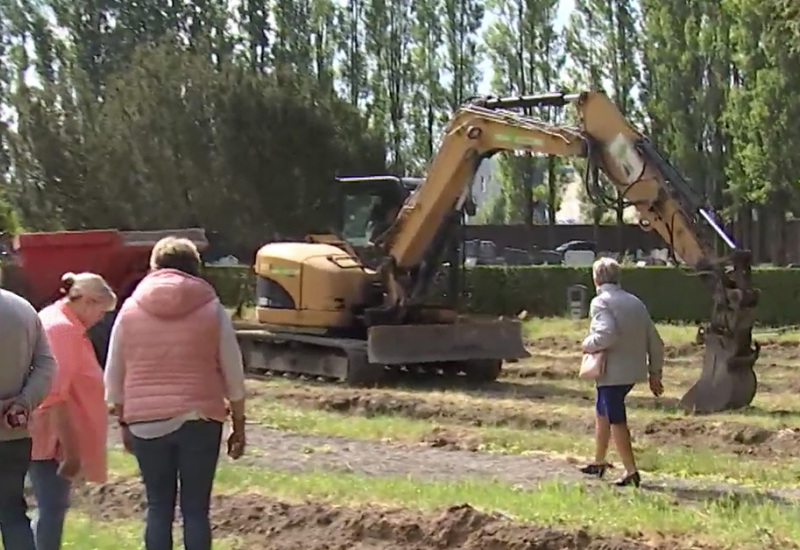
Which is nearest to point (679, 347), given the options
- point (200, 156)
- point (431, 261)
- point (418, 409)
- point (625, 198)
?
point (431, 261)

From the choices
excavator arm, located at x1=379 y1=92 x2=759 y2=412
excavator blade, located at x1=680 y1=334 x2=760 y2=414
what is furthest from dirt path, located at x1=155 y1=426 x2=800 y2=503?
excavator arm, located at x1=379 y1=92 x2=759 y2=412

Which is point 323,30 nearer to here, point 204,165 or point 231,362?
point 204,165

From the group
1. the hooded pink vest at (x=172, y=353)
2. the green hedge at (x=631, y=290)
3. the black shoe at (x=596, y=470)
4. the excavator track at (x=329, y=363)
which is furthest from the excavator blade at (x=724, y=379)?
the green hedge at (x=631, y=290)

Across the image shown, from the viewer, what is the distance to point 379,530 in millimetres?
8805

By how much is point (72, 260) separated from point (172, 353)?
13723 mm

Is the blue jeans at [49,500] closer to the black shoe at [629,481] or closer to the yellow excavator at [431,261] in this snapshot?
the black shoe at [629,481]

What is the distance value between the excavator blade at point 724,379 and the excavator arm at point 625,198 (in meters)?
0.01

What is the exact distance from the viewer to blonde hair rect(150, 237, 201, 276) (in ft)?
23.1

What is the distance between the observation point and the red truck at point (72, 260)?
65.1ft

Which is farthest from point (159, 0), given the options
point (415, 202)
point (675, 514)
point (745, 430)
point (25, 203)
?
point (675, 514)

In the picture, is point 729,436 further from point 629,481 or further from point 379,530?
point 379,530

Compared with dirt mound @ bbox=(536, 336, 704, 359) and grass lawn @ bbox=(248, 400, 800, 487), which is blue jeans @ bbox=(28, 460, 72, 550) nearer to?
grass lawn @ bbox=(248, 400, 800, 487)

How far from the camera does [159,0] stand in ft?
200

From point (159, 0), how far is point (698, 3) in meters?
23.1
